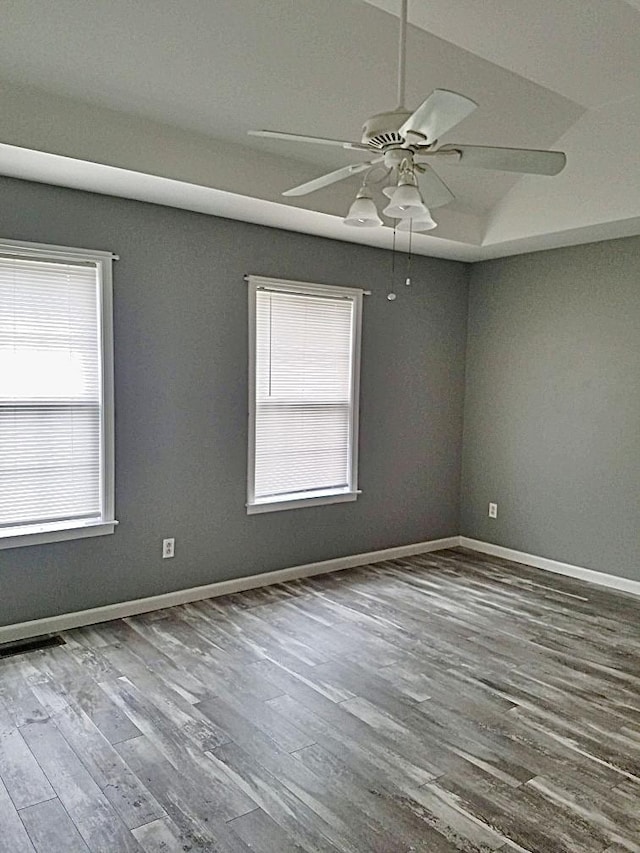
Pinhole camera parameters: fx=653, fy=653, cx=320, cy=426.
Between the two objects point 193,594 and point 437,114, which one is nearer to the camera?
point 437,114

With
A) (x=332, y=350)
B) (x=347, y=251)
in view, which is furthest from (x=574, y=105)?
(x=332, y=350)

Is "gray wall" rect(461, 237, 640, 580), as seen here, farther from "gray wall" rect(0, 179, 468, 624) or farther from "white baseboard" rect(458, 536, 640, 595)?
"gray wall" rect(0, 179, 468, 624)

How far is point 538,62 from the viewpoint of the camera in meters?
3.24

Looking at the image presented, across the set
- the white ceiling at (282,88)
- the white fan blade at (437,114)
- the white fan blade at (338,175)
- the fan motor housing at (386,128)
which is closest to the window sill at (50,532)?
the white ceiling at (282,88)

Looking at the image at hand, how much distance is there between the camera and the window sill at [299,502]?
4482 mm

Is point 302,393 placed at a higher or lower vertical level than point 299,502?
higher

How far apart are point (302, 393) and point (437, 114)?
116 inches

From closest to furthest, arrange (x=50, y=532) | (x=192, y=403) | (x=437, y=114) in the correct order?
(x=437, y=114) < (x=50, y=532) < (x=192, y=403)

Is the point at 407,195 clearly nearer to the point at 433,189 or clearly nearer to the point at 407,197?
the point at 407,197

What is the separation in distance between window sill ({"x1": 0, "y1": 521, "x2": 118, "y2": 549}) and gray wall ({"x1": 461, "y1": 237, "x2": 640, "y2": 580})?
319 cm

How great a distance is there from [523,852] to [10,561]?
9.19ft

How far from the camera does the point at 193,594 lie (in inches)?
165

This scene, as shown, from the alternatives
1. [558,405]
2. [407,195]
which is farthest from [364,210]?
[558,405]

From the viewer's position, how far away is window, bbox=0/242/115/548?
346cm
